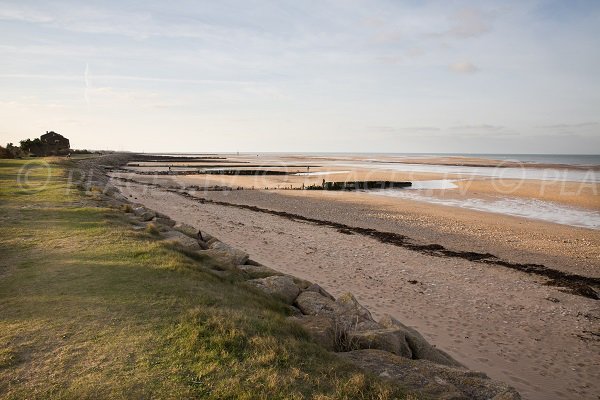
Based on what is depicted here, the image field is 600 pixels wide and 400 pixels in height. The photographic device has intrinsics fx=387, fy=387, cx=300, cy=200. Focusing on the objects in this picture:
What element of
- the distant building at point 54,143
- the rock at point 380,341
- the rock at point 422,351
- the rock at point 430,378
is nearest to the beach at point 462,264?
the rock at point 422,351

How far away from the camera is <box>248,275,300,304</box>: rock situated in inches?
336

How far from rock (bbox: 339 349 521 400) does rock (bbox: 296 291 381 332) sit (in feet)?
4.37

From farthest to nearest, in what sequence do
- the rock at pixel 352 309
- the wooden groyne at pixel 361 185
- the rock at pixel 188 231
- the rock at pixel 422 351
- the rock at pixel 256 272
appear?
the wooden groyne at pixel 361 185, the rock at pixel 188 231, the rock at pixel 256 272, the rock at pixel 352 309, the rock at pixel 422 351

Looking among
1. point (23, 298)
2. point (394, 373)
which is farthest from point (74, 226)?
point (394, 373)

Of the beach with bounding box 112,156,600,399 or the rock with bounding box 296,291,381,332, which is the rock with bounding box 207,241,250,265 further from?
the rock with bounding box 296,291,381,332

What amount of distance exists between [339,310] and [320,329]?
168 cm

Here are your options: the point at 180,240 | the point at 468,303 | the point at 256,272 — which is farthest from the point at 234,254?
the point at 468,303

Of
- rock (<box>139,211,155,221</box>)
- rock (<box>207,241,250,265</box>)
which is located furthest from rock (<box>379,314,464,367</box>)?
rock (<box>139,211,155,221</box>)

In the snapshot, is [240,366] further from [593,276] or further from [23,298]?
[593,276]

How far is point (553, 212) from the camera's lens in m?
26.5

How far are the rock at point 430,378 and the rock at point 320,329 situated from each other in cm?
39

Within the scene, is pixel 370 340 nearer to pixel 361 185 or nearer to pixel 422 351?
pixel 422 351

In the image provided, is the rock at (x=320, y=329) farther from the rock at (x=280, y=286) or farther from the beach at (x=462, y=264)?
the beach at (x=462, y=264)

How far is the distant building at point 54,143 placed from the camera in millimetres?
71550
